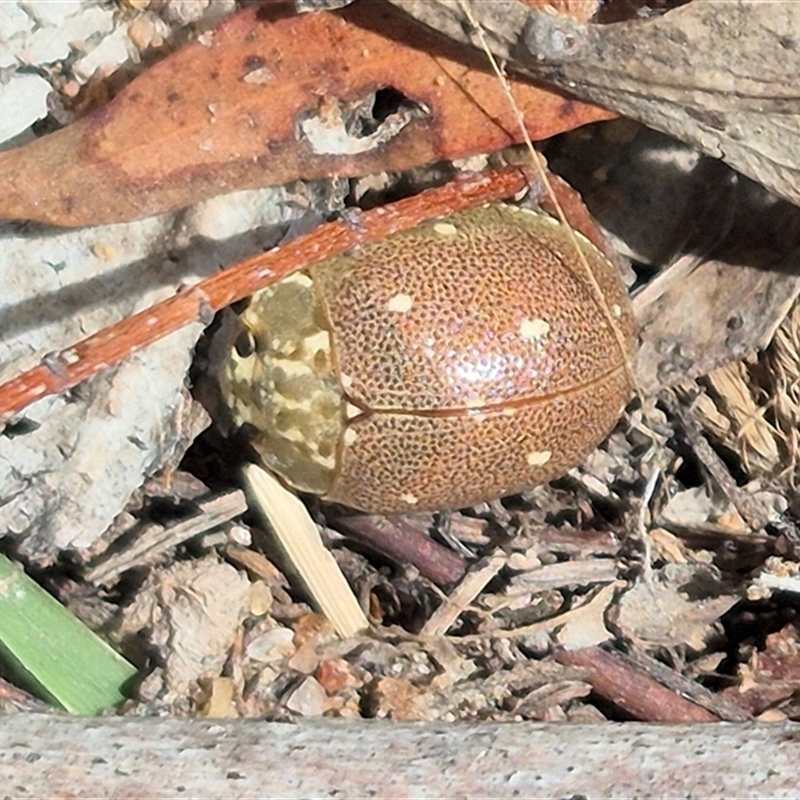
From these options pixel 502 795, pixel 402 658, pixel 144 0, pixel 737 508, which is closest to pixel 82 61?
pixel 144 0

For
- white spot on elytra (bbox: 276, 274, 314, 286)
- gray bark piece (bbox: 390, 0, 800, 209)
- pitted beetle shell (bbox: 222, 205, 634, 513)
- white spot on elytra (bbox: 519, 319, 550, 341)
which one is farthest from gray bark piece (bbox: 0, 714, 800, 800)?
gray bark piece (bbox: 390, 0, 800, 209)

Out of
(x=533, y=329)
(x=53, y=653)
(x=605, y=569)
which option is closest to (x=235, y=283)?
(x=533, y=329)

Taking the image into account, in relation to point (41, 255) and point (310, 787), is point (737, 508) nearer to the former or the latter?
point (310, 787)

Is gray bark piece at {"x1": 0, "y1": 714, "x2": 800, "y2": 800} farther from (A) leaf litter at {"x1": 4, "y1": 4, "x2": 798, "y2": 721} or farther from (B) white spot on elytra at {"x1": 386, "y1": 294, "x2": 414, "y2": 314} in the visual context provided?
(B) white spot on elytra at {"x1": 386, "y1": 294, "x2": 414, "y2": 314}

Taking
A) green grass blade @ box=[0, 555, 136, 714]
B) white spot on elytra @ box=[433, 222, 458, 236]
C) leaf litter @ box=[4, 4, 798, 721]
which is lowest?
leaf litter @ box=[4, 4, 798, 721]

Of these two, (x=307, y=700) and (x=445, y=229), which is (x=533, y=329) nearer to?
(x=445, y=229)

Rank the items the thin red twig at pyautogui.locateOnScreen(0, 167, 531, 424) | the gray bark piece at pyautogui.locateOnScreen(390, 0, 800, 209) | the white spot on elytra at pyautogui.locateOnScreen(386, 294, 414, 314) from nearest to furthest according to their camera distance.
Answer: the thin red twig at pyautogui.locateOnScreen(0, 167, 531, 424)
the gray bark piece at pyautogui.locateOnScreen(390, 0, 800, 209)
the white spot on elytra at pyautogui.locateOnScreen(386, 294, 414, 314)
